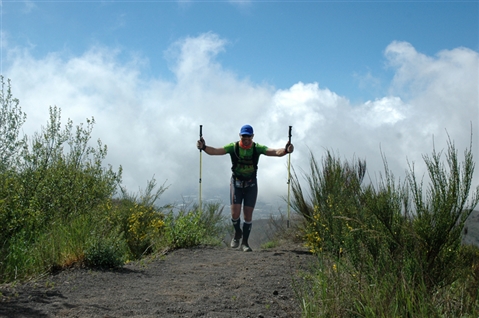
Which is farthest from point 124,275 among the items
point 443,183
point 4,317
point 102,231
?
point 443,183

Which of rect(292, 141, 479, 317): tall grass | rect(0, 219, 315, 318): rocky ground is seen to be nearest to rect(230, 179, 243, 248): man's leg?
rect(0, 219, 315, 318): rocky ground

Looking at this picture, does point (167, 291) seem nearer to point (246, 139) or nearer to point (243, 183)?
point (243, 183)

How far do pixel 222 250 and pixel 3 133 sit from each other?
471 cm

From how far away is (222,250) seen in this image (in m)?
9.56

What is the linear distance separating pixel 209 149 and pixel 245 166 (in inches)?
32.0

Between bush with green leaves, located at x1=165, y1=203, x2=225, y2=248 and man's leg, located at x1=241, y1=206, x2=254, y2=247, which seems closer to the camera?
man's leg, located at x1=241, y1=206, x2=254, y2=247

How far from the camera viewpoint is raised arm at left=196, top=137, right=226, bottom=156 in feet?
31.4

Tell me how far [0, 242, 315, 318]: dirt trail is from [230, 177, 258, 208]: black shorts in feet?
5.54

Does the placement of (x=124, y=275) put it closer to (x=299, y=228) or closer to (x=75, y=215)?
(x=75, y=215)

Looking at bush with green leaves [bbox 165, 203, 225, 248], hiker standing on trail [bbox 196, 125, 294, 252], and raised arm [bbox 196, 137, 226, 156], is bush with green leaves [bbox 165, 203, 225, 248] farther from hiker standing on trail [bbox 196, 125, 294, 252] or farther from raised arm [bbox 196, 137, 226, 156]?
raised arm [bbox 196, 137, 226, 156]

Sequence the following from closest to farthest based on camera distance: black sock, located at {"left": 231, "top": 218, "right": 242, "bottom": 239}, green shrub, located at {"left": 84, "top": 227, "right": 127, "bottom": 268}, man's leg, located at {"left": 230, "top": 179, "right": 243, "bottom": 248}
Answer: green shrub, located at {"left": 84, "top": 227, "right": 127, "bottom": 268}, man's leg, located at {"left": 230, "top": 179, "right": 243, "bottom": 248}, black sock, located at {"left": 231, "top": 218, "right": 242, "bottom": 239}

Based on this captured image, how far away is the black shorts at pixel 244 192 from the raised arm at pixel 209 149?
1.76ft

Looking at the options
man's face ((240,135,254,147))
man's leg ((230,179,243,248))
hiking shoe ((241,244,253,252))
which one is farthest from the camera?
hiking shoe ((241,244,253,252))

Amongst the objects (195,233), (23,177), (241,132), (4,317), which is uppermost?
(241,132)
